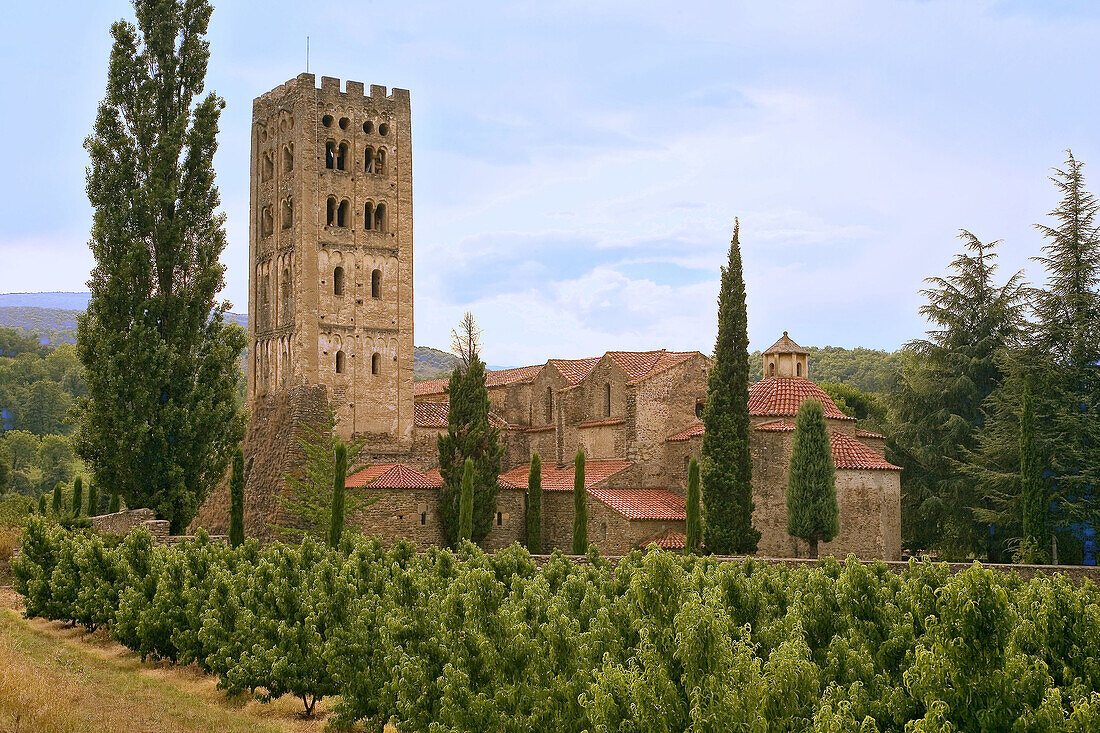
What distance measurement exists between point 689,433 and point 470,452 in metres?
7.84

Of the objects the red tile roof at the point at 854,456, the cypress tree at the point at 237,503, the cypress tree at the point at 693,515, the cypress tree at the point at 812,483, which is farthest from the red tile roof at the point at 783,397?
the cypress tree at the point at 237,503

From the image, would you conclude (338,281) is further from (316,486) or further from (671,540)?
(671,540)

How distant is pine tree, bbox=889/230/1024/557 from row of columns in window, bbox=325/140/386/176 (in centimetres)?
2298

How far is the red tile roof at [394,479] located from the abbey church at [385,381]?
76mm

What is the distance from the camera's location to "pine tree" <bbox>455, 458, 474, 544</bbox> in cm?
3434

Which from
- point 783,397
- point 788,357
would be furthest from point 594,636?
point 788,357

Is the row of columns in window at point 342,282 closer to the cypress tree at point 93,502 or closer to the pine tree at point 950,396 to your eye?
the cypress tree at point 93,502

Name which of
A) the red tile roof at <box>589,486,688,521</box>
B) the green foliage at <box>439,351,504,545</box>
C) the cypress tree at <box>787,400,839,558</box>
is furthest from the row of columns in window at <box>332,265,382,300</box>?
the cypress tree at <box>787,400,839,558</box>

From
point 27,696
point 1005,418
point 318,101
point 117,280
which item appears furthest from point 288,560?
point 318,101

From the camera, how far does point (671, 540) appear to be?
33781 mm

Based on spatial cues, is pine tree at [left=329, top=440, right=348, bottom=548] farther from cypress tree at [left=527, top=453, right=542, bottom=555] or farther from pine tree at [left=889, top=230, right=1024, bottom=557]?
pine tree at [left=889, top=230, right=1024, bottom=557]

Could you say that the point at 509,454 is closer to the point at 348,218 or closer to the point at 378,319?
the point at 378,319

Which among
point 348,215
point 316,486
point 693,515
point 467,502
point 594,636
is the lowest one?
point 693,515

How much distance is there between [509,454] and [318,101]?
1658 cm
